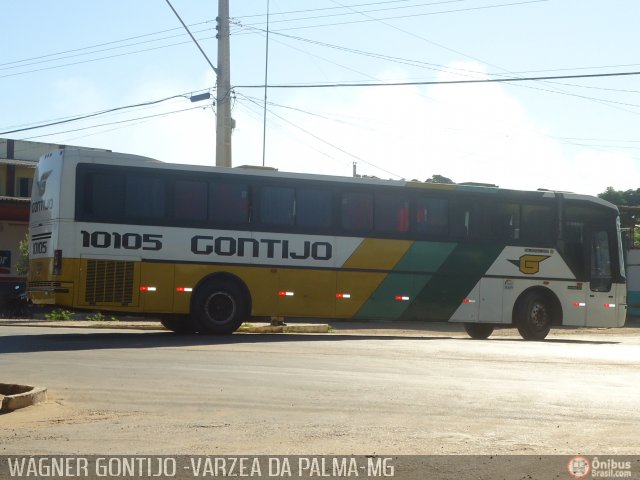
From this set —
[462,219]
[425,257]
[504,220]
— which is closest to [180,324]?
[425,257]

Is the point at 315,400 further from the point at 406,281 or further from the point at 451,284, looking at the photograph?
the point at 451,284

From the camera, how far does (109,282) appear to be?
20.9m

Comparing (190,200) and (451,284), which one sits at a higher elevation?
(190,200)

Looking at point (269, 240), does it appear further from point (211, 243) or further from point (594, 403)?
point (594, 403)

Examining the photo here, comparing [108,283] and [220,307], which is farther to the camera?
[220,307]

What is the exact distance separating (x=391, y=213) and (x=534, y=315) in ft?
14.6

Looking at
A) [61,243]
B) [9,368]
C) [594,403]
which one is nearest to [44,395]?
[9,368]

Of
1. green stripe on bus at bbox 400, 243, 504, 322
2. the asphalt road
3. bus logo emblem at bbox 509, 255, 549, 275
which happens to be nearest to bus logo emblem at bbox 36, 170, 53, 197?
the asphalt road

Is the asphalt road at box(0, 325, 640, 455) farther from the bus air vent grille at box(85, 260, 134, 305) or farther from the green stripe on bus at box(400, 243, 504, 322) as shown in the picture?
the green stripe on bus at box(400, 243, 504, 322)

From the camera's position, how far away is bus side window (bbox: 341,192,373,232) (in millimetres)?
23344

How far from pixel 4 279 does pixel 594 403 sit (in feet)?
125

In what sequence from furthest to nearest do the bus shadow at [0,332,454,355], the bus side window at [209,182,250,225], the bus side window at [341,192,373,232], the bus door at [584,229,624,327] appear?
1. the bus door at [584,229,624,327]
2. the bus side window at [341,192,373,232]
3. the bus side window at [209,182,250,225]
4. the bus shadow at [0,332,454,355]

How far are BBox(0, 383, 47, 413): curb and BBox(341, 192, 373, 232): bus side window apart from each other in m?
12.6

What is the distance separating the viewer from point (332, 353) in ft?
58.7
